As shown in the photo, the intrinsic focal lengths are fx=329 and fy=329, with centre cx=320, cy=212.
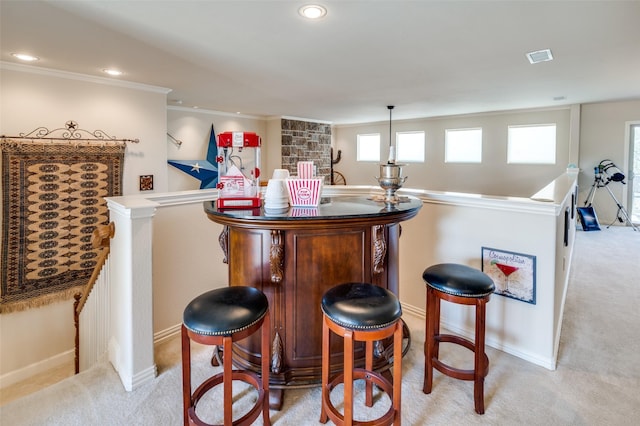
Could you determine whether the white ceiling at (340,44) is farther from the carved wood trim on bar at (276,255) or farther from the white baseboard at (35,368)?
the white baseboard at (35,368)

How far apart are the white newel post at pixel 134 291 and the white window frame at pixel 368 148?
828 centimetres

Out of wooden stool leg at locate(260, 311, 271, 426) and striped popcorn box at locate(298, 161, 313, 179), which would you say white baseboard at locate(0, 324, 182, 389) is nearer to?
wooden stool leg at locate(260, 311, 271, 426)

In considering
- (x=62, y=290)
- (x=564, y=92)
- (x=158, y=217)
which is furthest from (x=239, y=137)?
(x=564, y=92)

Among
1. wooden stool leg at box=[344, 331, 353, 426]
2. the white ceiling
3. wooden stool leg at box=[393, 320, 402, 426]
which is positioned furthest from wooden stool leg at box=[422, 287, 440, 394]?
the white ceiling

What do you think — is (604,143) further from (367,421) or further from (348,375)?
(348,375)

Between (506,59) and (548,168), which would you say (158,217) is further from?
(548,168)

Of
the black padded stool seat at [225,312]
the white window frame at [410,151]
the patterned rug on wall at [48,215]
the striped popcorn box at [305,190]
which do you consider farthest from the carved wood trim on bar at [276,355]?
the white window frame at [410,151]

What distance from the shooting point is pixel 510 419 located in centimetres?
163

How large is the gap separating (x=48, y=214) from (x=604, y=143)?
30.3 feet

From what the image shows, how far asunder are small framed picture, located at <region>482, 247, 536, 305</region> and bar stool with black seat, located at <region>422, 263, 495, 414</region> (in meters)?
0.56

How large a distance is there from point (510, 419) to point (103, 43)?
4071 millimetres

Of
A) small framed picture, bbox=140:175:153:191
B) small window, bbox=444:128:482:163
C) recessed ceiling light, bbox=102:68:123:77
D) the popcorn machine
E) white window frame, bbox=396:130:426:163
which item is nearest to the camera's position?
the popcorn machine

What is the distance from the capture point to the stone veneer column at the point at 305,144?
797 centimetres

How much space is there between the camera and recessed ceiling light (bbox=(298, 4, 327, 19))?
2285mm
